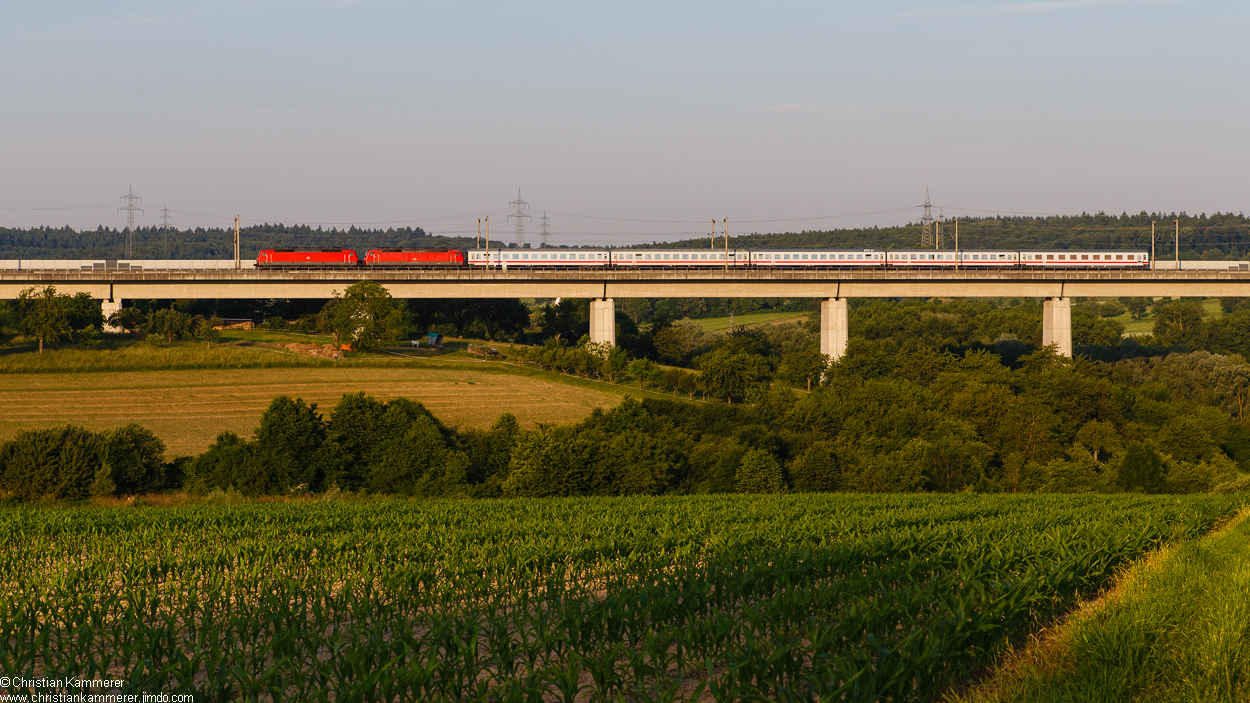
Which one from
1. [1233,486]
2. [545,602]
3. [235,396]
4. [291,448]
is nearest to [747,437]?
[1233,486]

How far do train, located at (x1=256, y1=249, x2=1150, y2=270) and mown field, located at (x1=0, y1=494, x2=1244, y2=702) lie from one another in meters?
69.9

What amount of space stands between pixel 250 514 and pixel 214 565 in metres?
9.97

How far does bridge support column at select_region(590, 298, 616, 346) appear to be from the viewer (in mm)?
88500

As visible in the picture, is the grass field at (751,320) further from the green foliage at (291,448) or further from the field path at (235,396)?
the green foliage at (291,448)

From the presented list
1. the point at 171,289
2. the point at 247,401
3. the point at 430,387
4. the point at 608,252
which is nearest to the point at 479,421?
the point at 430,387

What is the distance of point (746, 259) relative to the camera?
303 ft

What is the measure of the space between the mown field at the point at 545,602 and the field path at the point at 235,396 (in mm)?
38886

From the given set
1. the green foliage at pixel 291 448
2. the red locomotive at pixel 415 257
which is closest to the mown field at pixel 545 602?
the green foliage at pixel 291 448

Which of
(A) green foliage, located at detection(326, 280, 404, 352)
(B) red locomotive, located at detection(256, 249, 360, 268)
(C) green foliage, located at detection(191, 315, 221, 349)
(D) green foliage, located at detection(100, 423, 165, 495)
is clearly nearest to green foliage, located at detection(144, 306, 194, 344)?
(C) green foliage, located at detection(191, 315, 221, 349)

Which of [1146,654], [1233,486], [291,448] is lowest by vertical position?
[1233,486]

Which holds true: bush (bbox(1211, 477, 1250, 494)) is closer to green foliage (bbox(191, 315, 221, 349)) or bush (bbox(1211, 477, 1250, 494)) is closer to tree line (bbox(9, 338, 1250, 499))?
tree line (bbox(9, 338, 1250, 499))

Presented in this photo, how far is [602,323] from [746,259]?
17.4 meters

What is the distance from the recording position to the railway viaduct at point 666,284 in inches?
3388

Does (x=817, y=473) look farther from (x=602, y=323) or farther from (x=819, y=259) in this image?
(x=819, y=259)
